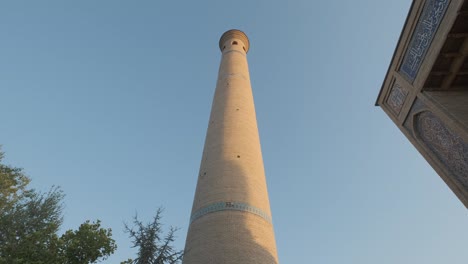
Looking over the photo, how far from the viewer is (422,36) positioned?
19.5 feet

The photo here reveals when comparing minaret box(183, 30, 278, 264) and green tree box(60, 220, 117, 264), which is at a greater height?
minaret box(183, 30, 278, 264)

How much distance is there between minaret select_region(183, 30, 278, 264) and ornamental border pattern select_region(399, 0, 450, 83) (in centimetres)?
458

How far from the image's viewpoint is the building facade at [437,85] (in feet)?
17.2

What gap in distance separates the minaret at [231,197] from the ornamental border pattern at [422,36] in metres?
4.58

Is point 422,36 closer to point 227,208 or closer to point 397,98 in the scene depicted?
point 397,98

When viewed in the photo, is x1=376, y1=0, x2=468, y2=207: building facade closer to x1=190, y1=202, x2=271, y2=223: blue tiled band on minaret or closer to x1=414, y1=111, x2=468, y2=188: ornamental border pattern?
x1=414, y1=111, x2=468, y2=188: ornamental border pattern

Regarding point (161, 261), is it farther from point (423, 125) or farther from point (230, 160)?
point (423, 125)

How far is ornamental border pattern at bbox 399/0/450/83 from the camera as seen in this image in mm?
5445

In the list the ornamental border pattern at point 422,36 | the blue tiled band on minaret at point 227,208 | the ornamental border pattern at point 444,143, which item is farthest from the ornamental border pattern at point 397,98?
the blue tiled band on minaret at point 227,208

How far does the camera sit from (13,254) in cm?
638

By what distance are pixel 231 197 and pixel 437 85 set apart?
16.6 feet

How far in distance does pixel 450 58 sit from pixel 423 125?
3.99 feet

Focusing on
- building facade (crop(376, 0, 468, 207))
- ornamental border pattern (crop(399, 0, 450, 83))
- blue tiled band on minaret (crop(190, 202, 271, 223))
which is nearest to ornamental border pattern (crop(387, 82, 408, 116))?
building facade (crop(376, 0, 468, 207))

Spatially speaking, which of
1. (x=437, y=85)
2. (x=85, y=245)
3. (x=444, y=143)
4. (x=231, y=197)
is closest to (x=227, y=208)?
(x=231, y=197)
